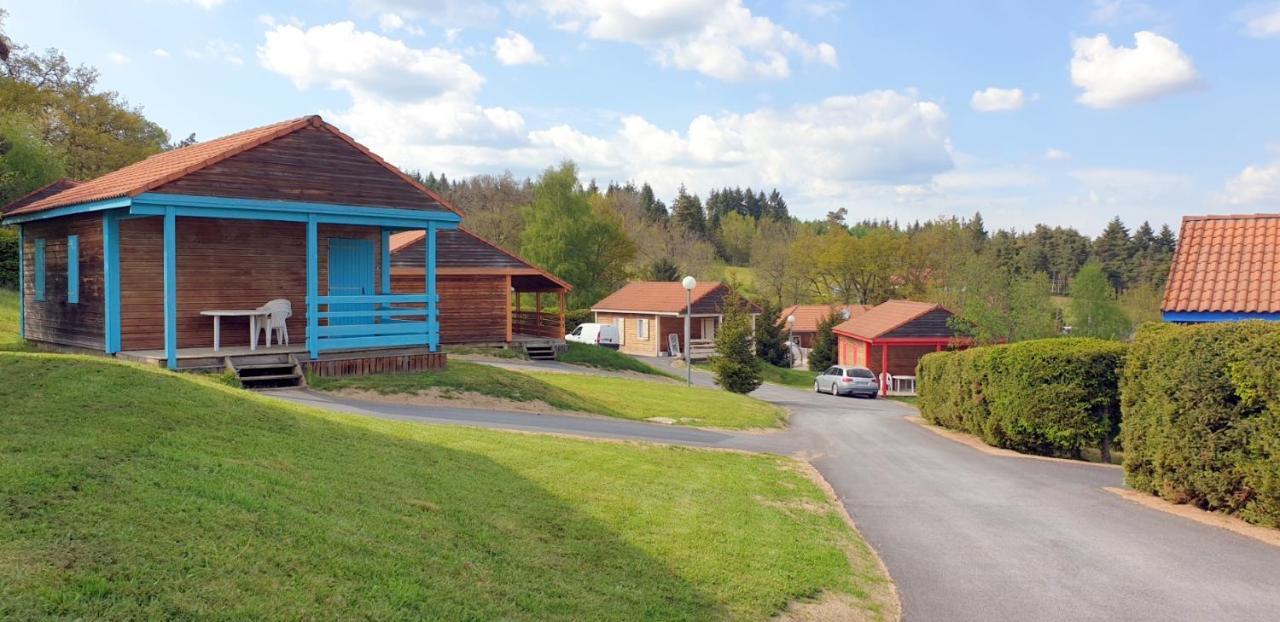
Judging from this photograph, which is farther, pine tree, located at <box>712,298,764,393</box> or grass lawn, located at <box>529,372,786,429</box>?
pine tree, located at <box>712,298,764,393</box>

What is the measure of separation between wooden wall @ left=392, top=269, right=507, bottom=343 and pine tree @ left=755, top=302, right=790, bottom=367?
915 inches

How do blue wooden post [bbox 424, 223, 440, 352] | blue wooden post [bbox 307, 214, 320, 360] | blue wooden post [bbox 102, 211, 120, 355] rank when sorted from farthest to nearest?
1. blue wooden post [bbox 424, 223, 440, 352]
2. blue wooden post [bbox 307, 214, 320, 360]
3. blue wooden post [bbox 102, 211, 120, 355]

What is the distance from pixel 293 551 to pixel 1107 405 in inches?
559

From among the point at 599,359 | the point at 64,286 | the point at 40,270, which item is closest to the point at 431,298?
the point at 64,286

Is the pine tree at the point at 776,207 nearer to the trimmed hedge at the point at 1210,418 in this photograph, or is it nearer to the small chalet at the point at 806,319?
the small chalet at the point at 806,319

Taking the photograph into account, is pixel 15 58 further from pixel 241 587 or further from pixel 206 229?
pixel 241 587

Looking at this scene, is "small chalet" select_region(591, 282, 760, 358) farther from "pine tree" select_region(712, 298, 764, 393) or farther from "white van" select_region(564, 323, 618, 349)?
"pine tree" select_region(712, 298, 764, 393)

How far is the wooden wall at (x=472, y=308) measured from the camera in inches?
1244

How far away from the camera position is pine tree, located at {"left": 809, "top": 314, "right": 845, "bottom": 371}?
5616cm

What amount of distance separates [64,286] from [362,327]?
6845mm

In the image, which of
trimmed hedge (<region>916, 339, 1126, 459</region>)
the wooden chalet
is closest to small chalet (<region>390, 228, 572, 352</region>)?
the wooden chalet

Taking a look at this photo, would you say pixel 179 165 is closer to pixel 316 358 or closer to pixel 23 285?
pixel 316 358

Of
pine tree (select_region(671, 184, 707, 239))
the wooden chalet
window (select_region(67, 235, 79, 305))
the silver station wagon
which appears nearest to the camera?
the wooden chalet

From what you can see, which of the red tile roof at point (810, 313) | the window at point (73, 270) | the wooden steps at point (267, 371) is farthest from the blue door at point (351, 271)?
the red tile roof at point (810, 313)
